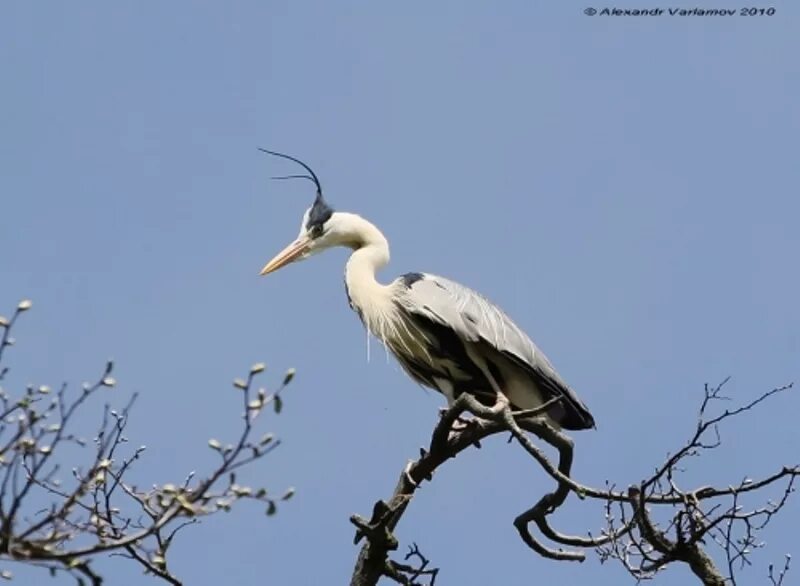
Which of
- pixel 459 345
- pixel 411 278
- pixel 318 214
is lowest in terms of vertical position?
pixel 459 345

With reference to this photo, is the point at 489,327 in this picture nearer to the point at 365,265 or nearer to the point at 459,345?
the point at 459,345

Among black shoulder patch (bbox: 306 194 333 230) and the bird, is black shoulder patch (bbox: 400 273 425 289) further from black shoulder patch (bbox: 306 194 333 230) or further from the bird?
black shoulder patch (bbox: 306 194 333 230)

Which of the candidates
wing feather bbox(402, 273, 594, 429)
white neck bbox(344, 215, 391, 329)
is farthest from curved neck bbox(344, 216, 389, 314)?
wing feather bbox(402, 273, 594, 429)

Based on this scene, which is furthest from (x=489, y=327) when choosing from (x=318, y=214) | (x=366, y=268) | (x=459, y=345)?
(x=318, y=214)

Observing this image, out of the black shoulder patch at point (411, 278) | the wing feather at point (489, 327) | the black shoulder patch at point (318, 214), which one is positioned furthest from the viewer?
the black shoulder patch at point (318, 214)

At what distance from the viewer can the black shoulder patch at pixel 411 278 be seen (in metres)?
6.95

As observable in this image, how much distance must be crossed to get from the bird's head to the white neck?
60 millimetres

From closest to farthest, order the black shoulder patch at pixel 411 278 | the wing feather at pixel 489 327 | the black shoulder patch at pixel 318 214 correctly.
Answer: the wing feather at pixel 489 327, the black shoulder patch at pixel 411 278, the black shoulder patch at pixel 318 214

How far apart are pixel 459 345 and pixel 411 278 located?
0.49 meters

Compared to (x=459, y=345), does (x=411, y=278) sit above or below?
above

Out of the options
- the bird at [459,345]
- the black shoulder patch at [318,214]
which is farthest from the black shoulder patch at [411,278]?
the black shoulder patch at [318,214]

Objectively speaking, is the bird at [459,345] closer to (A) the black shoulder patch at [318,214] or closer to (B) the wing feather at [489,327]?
(B) the wing feather at [489,327]

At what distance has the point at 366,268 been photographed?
7.29 m

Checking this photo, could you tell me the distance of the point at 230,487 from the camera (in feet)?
10.1
